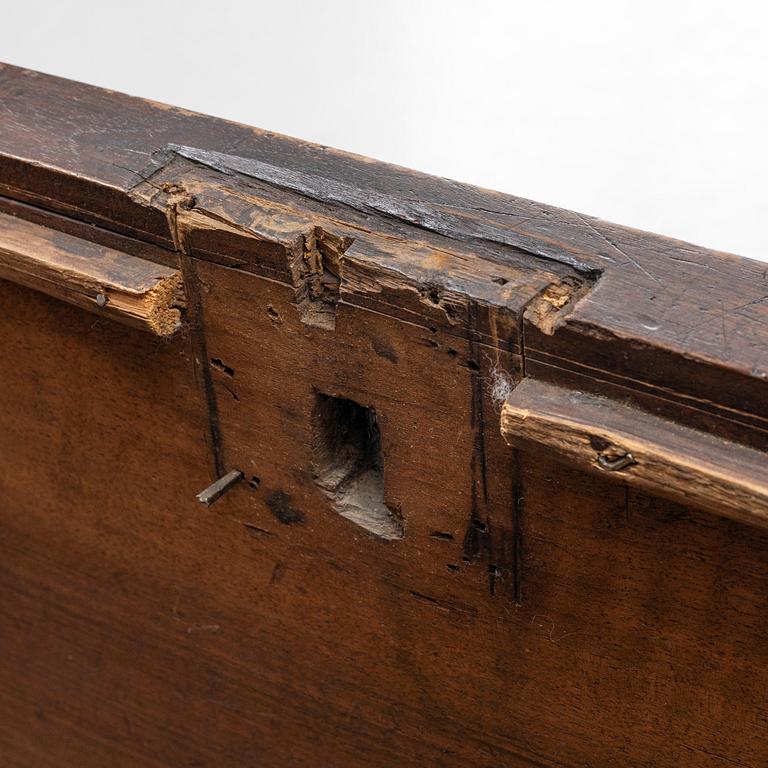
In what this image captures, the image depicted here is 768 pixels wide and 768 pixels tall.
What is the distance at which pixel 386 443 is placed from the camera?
5.28ft

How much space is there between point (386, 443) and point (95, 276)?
46 cm

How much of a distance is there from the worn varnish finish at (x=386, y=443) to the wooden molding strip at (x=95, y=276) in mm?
14

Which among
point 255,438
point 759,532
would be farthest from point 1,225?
point 759,532

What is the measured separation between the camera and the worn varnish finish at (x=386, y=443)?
4.61 feet

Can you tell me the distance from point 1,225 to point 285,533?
2.08 ft

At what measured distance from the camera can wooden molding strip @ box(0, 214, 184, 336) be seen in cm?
162

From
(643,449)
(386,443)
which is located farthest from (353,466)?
(643,449)

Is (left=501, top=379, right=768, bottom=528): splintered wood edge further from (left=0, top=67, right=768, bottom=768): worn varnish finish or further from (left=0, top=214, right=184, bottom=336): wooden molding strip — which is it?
(left=0, top=214, right=184, bottom=336): wooden molding strip

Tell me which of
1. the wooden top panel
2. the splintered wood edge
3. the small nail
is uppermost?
the wooden top panel

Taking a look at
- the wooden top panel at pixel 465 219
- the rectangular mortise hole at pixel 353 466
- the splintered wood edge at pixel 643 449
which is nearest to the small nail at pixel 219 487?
the rectangular mortise hole at pixel 353 466

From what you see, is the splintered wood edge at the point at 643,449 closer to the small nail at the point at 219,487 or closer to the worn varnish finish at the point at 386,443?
the worn varnish finish at the point at 386,443

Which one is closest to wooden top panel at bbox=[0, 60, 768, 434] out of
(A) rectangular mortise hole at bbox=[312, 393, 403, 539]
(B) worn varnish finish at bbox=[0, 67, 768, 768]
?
(B) worn varnish finish at bbox=[0, 67, 768, 768]

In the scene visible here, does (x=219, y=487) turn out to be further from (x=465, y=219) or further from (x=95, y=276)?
(x=465, y=219)

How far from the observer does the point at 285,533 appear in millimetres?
1866
